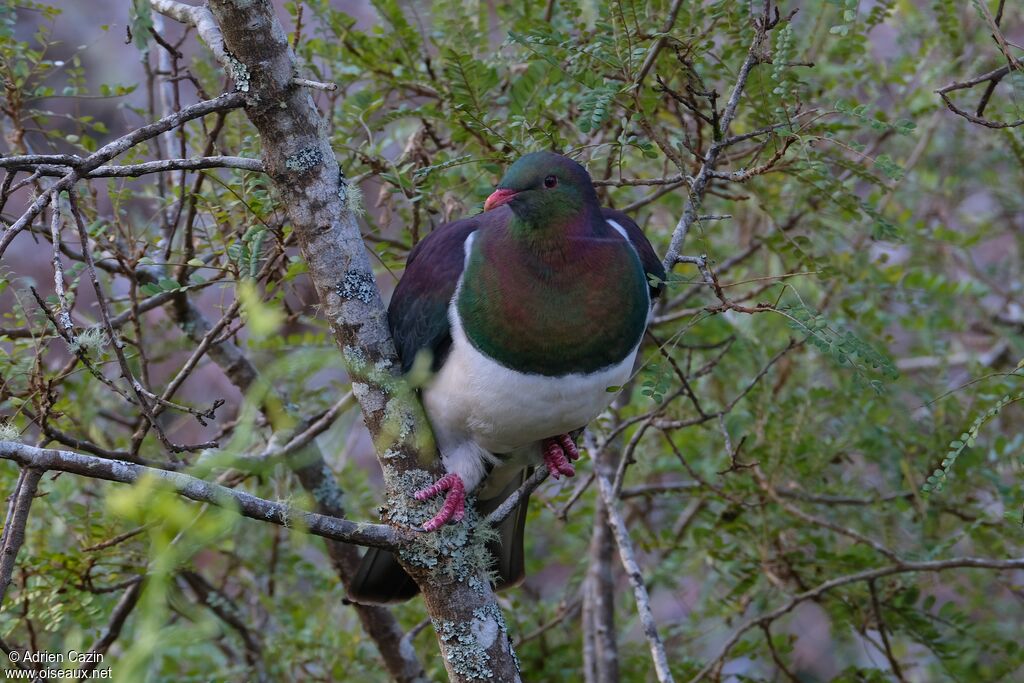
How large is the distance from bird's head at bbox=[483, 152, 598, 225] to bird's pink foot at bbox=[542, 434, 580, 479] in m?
0.59

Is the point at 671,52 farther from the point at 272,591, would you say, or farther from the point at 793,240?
the point at 272,591

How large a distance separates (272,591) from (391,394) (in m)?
1.88

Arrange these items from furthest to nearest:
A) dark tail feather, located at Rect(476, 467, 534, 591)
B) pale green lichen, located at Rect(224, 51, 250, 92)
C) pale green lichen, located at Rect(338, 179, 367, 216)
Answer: dark tail feather, located at Rect(476, 467, 534, 591) → pale green lichen, located at Rect(338, 179, 367, 216) → pale green lichen, located at Rect(224, 51, 250, 92)

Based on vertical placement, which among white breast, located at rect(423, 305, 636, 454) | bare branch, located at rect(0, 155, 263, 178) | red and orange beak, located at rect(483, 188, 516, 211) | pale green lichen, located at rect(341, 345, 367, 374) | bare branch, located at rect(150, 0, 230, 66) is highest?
bare branch, located at rect(150, 0, 230, 66)

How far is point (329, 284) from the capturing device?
6.99 feet

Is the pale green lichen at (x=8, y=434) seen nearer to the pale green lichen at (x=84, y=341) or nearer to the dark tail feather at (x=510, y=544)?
the pale green lichen at (x=84, y=341)

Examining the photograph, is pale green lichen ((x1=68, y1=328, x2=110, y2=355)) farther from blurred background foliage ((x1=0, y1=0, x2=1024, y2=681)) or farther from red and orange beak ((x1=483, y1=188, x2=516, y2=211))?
red and orange beak ((x1=483, y1=188, x2=516, y2=211))

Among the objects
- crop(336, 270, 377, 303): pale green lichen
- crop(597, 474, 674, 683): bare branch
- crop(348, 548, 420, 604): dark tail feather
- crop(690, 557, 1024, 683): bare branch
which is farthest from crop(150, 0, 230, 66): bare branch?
crop(690, 557, 1024, 683): bare branch

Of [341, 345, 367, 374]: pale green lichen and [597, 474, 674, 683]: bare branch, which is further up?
[341, 345, 367, 374]: pale green lichen

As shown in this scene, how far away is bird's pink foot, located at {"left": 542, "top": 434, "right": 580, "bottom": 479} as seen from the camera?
Answer: 2.61m

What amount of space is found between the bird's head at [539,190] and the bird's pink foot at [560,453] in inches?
23.1

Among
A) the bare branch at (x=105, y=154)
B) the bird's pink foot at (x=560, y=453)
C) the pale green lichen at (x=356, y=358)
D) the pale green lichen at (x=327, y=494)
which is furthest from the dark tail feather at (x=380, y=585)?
the bare branch at (x=105, y=154)

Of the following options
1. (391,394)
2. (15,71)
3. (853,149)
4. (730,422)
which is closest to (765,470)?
(730,422)

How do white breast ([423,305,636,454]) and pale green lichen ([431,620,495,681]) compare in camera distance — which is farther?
white breast ([423,305,636,454])
